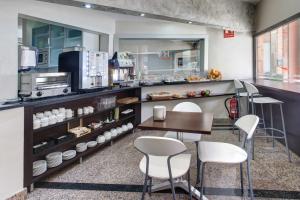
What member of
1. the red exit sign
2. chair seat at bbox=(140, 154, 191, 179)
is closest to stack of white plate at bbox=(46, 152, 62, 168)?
chair seat at bbox=(140, 154, 191, 179)

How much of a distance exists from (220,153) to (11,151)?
2.02 metres

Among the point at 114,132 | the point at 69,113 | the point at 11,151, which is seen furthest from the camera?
the point at 114,132

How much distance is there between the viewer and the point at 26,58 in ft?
9.23

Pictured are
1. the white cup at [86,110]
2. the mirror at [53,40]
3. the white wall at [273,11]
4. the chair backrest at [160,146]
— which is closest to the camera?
the chair backrest at [160,146]

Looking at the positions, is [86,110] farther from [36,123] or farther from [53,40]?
[53,40]

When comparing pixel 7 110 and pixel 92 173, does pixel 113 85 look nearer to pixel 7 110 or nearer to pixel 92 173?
pixel 92 173

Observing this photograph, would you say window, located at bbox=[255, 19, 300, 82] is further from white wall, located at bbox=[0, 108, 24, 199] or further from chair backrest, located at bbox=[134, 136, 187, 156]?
white wall, located at bbox=[0, 108, 24, 199]

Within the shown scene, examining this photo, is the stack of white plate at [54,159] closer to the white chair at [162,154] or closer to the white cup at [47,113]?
the white cup at [47,113]

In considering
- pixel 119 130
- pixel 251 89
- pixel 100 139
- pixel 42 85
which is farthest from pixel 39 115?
pixel 251 89

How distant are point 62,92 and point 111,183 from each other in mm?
1303

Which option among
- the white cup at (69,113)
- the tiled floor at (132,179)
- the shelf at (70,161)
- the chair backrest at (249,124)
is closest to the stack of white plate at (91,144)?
the shelf at (70,161)

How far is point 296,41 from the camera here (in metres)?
4.32

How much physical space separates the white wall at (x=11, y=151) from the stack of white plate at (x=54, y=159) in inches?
18.3

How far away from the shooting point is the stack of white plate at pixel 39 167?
2639 mm
